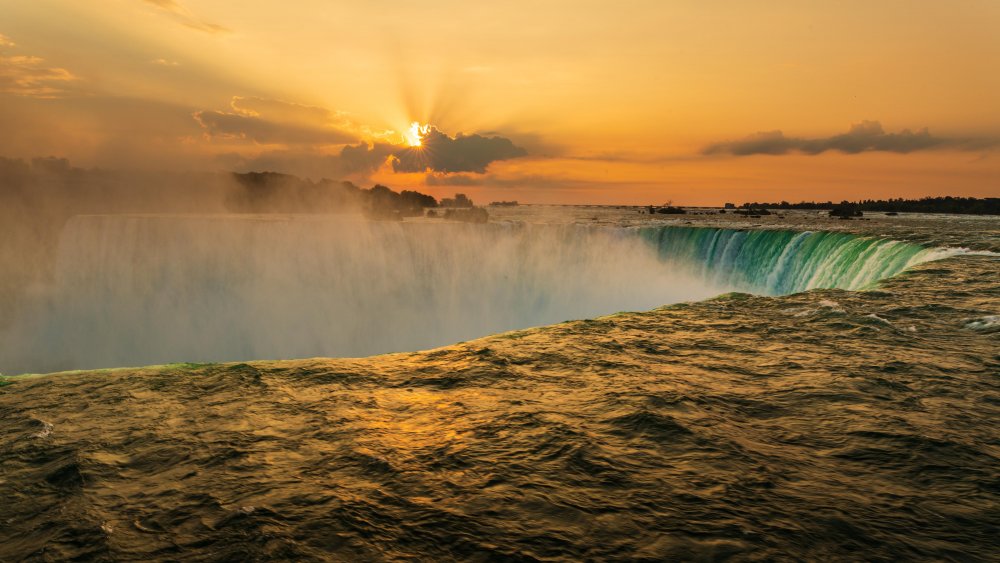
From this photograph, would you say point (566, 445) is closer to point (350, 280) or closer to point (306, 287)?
point (306, 287)

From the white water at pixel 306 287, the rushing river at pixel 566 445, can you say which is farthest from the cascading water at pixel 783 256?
the rushing river at pixel 566 445

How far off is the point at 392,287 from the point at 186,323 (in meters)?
13.2

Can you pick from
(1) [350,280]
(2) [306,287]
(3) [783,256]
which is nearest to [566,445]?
(3) [783,256]

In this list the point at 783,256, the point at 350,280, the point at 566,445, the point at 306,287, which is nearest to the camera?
the point at 566,445

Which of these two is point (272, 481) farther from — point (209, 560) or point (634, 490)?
point (634, 490)

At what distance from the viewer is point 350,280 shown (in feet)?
122

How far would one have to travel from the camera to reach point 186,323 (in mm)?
31891

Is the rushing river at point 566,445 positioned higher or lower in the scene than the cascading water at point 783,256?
lower

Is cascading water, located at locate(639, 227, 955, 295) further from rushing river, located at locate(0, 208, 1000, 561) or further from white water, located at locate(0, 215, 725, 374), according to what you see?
rushing river, located at locate(0, 208, 1000, 561)

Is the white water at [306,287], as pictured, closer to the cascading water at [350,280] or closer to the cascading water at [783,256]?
the cascading water at [350,280]

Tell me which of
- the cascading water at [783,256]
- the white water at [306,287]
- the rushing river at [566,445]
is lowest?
the white water at [306,287]

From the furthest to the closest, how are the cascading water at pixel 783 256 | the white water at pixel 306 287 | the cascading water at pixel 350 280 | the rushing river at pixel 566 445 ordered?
the white water at pixel 306 287 < the cascading water at pixel 350 280 < the cascading water at pixel 783 256 < the rushing river at pixel 566 445

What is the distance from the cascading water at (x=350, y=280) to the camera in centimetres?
3055

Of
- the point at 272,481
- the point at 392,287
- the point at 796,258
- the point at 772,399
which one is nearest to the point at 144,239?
the point at 392,287
